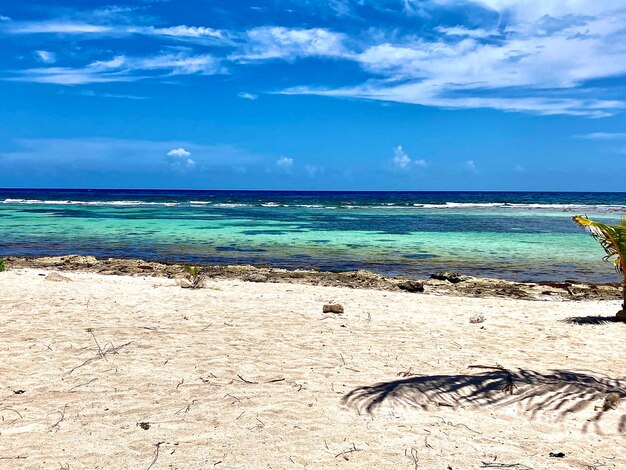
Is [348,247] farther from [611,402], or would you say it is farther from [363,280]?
[611,402]

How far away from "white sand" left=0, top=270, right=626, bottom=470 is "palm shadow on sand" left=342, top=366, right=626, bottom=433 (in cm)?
2

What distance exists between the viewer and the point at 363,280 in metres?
13.1

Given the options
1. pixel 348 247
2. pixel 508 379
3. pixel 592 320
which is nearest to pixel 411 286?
pixel 592 320

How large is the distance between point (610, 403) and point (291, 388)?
292cm

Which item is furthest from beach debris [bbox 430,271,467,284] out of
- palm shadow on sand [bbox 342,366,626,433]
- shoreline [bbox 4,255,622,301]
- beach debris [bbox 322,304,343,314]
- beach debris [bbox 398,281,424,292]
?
palm shadow on sand [bbox 342,366,626,433]

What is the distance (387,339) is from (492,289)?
5.66 meters

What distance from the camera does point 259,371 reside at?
5.71 metres

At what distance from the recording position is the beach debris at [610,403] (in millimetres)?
4742

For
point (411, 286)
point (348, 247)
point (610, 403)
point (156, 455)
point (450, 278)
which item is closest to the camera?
point (156, 455)

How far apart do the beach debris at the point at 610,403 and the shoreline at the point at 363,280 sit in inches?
256

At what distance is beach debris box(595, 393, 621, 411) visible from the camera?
474 cm

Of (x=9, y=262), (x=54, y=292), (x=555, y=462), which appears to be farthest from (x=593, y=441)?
(x=9, y=262)

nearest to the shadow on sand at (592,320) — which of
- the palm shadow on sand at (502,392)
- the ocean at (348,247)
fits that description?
the palm shadow on sand at (502,392)

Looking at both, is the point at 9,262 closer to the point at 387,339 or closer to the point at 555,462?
the point at 387,339
